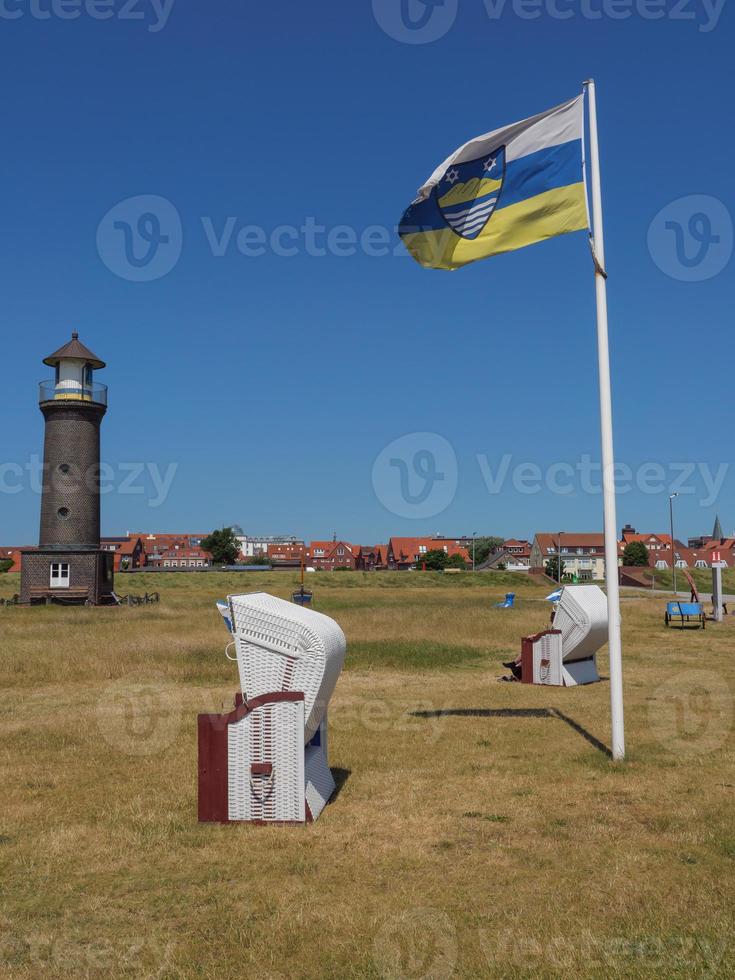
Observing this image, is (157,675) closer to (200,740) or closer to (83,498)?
(200,740)

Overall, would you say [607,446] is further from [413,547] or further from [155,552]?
[155,552]

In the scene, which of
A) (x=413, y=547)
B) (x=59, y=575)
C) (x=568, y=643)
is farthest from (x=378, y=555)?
(x=568, y=643)

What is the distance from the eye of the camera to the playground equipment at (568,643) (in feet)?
52.3

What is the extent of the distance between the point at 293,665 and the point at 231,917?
2401mm

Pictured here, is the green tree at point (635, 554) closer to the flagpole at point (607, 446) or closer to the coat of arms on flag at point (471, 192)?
the flagpole at point (607, 446)

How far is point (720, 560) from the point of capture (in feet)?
107

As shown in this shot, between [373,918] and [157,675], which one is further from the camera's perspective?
[157,675]

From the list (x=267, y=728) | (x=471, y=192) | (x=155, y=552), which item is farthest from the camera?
(x=155, y=552)

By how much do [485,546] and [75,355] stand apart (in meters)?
127

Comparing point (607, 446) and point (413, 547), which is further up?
point (607, 446)

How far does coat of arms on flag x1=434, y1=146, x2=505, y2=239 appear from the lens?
394 inches

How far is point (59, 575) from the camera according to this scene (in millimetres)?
38031

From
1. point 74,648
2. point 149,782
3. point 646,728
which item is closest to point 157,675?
point 74,648

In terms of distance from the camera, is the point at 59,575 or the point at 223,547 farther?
the point at 223,547
